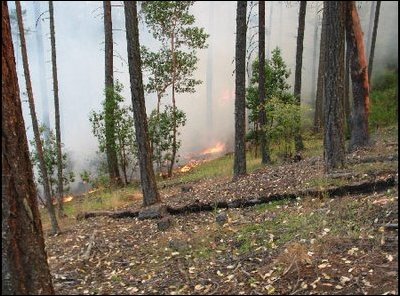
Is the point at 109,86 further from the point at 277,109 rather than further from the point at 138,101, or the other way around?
the point at 138,101

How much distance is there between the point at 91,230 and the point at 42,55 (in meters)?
36.3

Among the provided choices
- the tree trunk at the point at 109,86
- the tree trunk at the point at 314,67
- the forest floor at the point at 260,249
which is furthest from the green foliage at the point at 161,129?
the tree trunk at the point at 314,67

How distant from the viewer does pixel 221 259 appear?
218 inches

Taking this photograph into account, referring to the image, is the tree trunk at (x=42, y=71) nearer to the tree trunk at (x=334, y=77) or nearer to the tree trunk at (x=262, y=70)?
the tree trunk at (x=262, y=70)

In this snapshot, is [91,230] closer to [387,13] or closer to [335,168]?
[335,168]

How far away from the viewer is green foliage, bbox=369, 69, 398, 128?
16.9 metres

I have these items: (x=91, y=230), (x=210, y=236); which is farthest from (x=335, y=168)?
(x=91, y=230)

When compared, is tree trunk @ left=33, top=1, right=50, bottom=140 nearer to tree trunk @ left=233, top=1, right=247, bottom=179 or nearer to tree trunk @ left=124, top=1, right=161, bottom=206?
tree trunk @ left=233, top=1, right=247, bottom=179

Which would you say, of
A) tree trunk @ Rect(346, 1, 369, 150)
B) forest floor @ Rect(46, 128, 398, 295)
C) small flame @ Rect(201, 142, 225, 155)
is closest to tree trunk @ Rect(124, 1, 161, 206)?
forest floor @ Rect(46, 128, 398, 295)

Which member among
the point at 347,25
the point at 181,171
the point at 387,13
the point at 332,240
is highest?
the point at 387,13

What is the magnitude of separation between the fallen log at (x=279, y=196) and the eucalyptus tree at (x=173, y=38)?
29.7 feet

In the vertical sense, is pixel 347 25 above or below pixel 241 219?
above

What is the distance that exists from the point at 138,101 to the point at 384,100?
16.9 metres

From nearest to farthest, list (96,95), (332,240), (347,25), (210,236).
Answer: (332,240)
(210,236)
(347,25)
(96,95)
